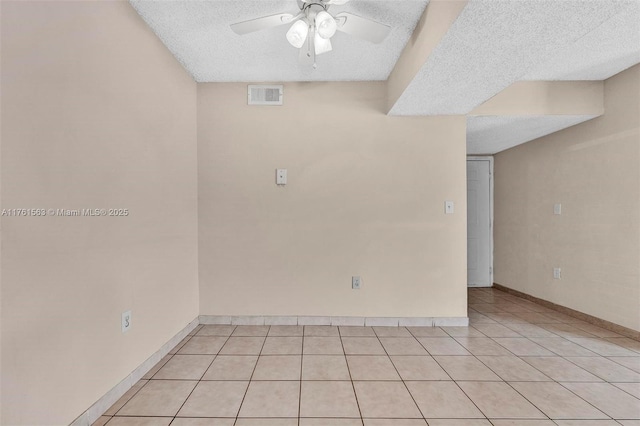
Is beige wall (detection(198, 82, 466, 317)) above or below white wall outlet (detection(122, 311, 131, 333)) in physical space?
above

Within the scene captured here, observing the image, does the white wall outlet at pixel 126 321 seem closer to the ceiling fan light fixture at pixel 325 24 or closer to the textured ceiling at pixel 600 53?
the ceiling fan light fixture at pixel 325 24

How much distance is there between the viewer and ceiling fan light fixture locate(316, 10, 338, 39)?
166cm

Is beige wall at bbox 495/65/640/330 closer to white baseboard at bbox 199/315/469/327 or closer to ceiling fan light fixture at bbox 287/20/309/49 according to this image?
white baseboard at bbox 199/315/469/327

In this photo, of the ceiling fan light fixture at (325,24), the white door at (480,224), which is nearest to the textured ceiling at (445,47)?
the ceiling fan light fixture at (325,24)

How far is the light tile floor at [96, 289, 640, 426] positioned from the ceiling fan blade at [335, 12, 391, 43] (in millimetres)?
2226

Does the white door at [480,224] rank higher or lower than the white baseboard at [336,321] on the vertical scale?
higher

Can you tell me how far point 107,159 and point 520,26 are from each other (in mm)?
2453

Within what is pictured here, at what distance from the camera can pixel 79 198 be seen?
5.04 feet

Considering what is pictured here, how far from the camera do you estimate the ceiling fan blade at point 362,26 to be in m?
1.72

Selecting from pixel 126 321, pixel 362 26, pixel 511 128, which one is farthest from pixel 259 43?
pixel 511 128

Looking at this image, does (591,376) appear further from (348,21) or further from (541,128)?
(348,21)

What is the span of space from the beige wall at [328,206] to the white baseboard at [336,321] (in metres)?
0.06

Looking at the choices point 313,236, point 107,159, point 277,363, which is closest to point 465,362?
point 277,363

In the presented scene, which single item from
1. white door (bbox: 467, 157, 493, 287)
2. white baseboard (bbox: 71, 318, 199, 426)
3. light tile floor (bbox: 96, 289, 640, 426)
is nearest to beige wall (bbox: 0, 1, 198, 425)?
white baseboard (bbox: 71, 318, 199, 426)
